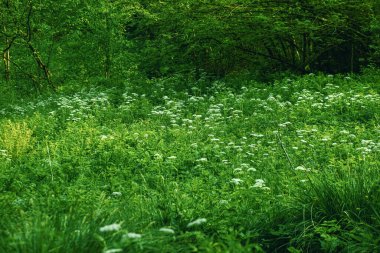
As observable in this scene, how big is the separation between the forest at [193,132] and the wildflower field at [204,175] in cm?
3

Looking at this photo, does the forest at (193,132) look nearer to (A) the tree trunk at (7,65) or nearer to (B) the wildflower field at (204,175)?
(B) the wildflower field at (204,175)

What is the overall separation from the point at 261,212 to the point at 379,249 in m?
1.27

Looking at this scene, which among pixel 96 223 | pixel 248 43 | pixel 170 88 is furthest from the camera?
pixel 248 43

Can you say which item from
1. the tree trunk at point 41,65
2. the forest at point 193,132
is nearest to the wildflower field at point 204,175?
the forest at point 193,132

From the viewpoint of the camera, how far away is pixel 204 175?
652 cm

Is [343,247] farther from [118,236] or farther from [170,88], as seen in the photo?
[170,88]

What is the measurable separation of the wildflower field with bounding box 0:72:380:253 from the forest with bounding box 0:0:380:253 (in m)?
0.03

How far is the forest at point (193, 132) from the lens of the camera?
411 centimetres

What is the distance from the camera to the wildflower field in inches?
146

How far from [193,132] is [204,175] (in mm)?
2234

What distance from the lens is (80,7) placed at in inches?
715

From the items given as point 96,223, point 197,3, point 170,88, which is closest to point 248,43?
point 197,3

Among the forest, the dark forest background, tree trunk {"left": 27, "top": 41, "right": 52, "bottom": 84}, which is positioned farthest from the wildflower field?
tree trunk {"left": 27, "top": 41, "right": 52, "bottom": 84}

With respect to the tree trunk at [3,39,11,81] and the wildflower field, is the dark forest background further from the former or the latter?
the wildflower field
